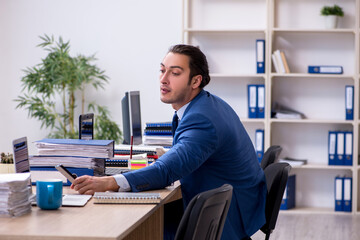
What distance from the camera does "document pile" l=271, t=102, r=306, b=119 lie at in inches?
220

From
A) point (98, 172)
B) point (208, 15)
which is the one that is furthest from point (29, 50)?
point (98, 172)

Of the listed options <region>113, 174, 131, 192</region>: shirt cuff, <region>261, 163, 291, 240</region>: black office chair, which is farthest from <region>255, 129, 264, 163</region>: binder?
<region>113, 174, 131, 192</region>: shirt cuff

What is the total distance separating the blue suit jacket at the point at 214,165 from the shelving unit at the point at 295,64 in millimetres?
3025

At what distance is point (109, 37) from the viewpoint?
5.93 m

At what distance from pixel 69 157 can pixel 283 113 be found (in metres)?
3.39

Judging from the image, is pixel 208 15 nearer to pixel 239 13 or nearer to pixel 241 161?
pixel 239 13

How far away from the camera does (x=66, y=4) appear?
19.7 feet

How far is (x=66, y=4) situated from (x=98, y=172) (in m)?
3.76

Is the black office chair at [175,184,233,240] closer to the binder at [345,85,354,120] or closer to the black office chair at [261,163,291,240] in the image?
the black office chair at [261,163,291,240]

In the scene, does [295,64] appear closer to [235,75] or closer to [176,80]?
[235,75]

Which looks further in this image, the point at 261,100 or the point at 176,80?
the point at 261,100

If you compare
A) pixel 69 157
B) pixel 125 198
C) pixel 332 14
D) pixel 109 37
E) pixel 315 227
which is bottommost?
pixel 315 227

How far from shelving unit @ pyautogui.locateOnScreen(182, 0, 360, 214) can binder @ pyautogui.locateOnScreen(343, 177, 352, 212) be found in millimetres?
134

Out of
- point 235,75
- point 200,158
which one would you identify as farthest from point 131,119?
point 235,75
